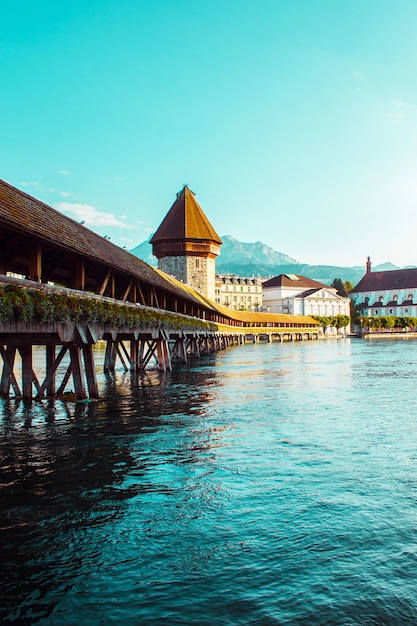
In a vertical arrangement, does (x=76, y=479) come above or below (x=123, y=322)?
below

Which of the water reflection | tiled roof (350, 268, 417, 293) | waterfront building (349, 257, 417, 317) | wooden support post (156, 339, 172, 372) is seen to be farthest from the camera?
tiled roof (350, 268, 417, 293)

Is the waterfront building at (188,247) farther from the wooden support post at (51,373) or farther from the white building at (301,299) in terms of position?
the white building at (301,299)

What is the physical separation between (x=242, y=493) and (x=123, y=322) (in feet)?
35.2

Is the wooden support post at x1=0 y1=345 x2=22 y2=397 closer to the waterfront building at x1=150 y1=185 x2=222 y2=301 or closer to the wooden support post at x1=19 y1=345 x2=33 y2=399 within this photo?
the wooden support post at x1=19 y1=345 x2=33 y2=399

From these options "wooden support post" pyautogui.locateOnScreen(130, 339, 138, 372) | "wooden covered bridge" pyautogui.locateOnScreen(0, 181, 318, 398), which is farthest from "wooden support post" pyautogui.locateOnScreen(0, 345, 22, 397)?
"wooden support post" pyautogui.locateOnScreen(130, 339, 138, 372)

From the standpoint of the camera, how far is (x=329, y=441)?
10.9 meters

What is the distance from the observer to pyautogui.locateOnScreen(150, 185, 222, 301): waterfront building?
70.3 m

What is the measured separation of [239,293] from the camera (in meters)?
136

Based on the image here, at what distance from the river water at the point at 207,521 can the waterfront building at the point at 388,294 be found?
440 feet

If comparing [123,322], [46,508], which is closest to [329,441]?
[46,508]

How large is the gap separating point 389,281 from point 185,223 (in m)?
89.2

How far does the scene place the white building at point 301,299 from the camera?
133m

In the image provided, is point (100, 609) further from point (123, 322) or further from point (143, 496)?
point (123, 322)

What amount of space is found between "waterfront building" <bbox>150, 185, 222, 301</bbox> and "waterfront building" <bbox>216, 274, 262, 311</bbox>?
60956 millimetres
